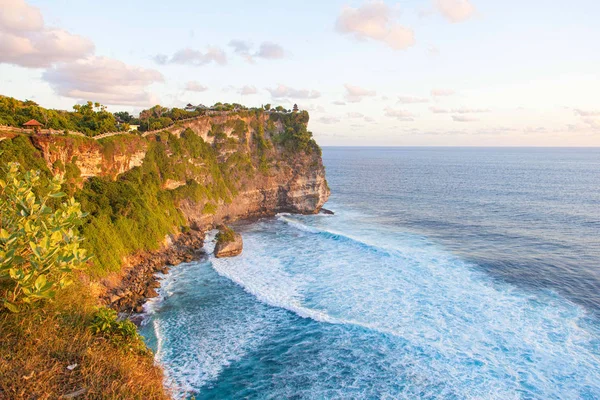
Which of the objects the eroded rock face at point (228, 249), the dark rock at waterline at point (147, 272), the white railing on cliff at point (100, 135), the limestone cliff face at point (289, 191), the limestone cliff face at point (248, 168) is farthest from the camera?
the limestone cliff face at point (289, 191)

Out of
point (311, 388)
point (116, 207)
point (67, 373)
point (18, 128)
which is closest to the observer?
point (67, 373)

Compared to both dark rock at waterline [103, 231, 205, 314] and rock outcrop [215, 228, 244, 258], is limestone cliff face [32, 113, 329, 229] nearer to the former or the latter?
dark rock at waterline [103, 231, 205, 314]

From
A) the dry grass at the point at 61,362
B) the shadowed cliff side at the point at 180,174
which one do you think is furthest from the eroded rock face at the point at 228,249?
the dry grass at the point at 61,362

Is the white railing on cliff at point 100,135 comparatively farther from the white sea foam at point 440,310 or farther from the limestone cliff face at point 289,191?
the white sea foam at point 440,310

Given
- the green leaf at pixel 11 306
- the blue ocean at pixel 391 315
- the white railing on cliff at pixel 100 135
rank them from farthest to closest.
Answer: the white railing on cliff at pixel 100 135
the blue ocean at pixel 391 315
the green leaf at pixel 11 306

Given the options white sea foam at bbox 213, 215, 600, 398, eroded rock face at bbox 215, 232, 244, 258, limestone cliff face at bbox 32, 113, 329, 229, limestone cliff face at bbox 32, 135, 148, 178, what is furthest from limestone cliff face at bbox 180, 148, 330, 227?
limestone cliff face at bbox 32, 135, 148, 178

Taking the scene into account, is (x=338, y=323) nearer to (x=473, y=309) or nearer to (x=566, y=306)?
(x=473, y=309)

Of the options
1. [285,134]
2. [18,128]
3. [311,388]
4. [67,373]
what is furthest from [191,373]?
[285,134]

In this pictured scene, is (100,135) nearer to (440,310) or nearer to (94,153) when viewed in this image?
(94,153)
